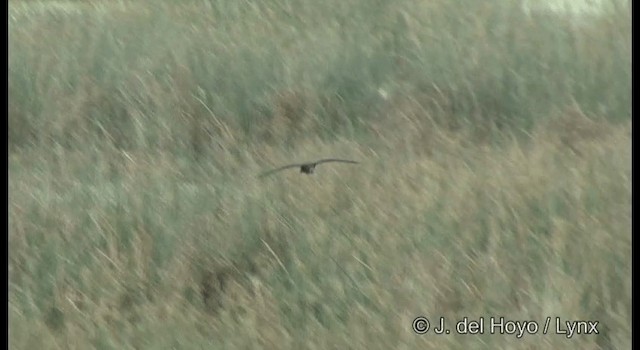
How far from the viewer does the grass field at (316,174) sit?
1.97 metres

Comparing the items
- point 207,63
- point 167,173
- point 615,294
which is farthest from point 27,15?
point 615,294

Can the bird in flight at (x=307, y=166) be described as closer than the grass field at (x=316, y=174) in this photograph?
No

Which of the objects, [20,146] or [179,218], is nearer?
[179,218]

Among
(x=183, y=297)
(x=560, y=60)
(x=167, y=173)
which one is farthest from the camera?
(x=560, y=60)

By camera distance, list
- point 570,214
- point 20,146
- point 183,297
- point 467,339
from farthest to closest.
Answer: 1. point 20,146
2. point 570,214
3. point 183,297
4. point 467,339

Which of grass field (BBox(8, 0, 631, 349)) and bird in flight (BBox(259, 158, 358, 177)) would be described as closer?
grass field (BBox(8, 0, 631, 349))

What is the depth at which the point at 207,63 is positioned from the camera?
9.89ft

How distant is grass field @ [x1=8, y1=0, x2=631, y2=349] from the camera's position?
1.97m

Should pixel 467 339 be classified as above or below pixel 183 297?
below

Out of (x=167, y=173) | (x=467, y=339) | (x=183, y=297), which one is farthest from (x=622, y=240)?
(x=167, y=173)

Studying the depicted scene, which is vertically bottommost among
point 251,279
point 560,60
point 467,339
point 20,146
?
point 560,60

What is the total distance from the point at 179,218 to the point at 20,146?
68 cm

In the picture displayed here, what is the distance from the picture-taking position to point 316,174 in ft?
8.12

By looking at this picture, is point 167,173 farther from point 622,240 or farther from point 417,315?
point 622,240
